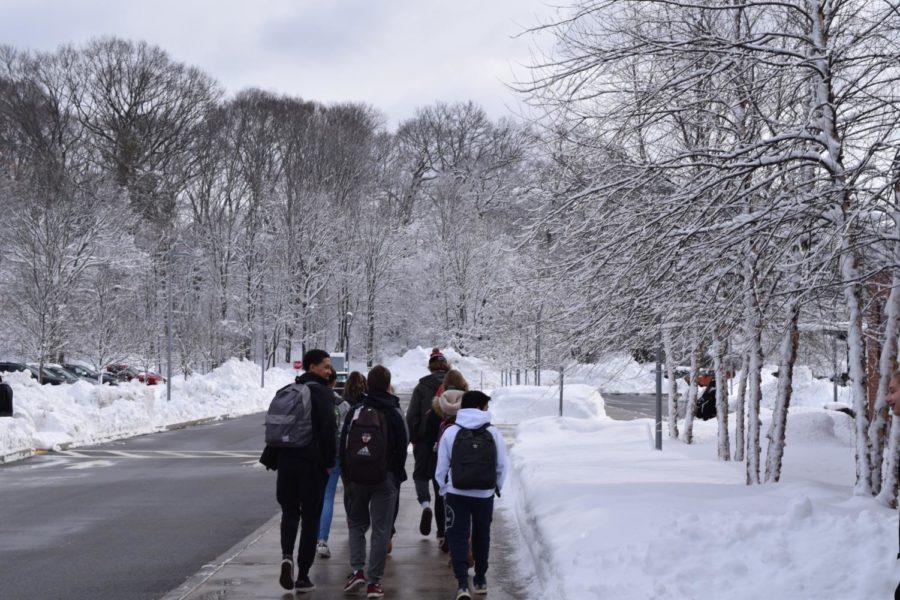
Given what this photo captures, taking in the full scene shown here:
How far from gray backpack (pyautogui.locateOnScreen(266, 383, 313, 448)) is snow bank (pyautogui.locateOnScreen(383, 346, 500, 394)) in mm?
50896

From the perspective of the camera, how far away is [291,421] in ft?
28.9

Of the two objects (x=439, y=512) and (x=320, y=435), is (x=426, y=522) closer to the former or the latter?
(x=439, y=512)

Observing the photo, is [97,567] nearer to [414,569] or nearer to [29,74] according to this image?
[414,569]

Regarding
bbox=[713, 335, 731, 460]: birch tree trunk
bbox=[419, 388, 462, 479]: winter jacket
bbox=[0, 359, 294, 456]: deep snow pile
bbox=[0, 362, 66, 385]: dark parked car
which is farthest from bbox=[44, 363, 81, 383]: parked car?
bbox=[419, 388, 462, 479]: winter jacket

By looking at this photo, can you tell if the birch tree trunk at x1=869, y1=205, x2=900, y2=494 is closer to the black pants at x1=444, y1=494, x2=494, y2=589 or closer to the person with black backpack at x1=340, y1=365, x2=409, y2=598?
the black pants at x1=444, y1=494, x2=494, y2=589

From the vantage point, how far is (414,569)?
32.6ft

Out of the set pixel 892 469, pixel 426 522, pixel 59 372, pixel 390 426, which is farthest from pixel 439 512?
pixel 59 372

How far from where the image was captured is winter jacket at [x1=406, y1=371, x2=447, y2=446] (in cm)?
1110

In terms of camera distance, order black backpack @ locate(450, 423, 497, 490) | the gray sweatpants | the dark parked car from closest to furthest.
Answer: black backpack @ locate(450, 423, 497, 490)
the gray sweatpants
the dark parked car

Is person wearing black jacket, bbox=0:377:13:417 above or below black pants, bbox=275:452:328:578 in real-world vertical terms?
above

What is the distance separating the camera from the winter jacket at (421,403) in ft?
36.4

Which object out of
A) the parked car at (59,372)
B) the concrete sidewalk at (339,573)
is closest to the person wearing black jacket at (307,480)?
the concrete sidewalk at (339,573)

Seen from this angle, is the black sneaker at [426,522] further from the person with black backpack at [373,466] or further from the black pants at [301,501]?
the black pants at [301,501]

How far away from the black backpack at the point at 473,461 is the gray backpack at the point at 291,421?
45.2 inches
